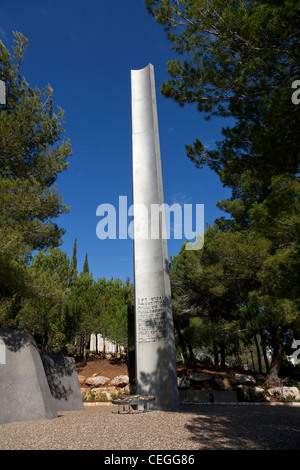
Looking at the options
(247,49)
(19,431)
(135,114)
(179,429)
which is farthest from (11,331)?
(135,114)

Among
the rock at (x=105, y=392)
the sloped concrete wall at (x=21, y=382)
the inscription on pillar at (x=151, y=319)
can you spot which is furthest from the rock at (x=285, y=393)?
the sloped concrete wall at (x=21, y=382)

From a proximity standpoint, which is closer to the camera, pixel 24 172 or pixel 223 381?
pixel 24 172

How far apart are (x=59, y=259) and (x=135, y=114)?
9.61m

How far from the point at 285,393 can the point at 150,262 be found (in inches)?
318

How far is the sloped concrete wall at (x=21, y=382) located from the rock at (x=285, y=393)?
31.3 ft

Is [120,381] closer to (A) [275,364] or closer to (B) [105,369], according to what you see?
(B) [105,369]

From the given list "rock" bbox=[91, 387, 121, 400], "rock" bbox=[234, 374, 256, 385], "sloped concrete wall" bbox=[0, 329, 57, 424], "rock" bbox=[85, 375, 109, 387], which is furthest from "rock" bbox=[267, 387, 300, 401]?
"sloped concrete wall" bbox=[0, 329, 57, 424]

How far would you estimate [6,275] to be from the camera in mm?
8188

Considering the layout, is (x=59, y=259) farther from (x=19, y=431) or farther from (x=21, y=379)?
(x=19, y=431)

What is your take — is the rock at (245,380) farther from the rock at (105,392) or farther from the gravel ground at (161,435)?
the gravel ground at (161,435)

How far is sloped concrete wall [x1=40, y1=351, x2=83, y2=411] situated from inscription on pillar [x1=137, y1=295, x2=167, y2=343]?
8.79 ft

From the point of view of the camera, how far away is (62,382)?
1028cm

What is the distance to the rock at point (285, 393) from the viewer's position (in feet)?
41.8

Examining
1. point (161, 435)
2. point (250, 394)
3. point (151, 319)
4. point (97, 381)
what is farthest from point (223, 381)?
point (161, 435)
